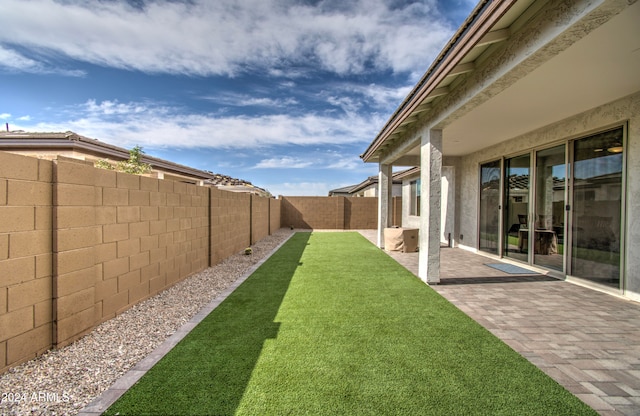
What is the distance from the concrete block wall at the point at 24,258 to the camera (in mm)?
2230

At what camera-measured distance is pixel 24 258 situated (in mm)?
2381

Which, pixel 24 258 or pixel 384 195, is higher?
pixel 384 195

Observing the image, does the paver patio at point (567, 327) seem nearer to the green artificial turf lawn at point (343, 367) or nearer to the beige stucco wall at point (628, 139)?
the green artificial turf lawn at point (343, 367)

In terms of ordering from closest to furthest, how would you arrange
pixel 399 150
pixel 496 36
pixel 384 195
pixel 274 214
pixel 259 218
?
pixel 496 36 < pixel 399 150 < pixel 384 195 < pixel 259 218 < pixel 274 214

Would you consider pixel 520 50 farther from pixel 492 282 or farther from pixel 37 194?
pixel 37 194

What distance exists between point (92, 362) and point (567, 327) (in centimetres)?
495

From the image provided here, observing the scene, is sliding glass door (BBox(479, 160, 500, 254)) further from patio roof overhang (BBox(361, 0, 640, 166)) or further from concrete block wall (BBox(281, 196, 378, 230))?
concrete block wall (BBox(281, 196, 378, 230))

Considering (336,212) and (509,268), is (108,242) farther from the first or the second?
(336,212)

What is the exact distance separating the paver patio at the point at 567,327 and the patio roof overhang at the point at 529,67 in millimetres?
2871

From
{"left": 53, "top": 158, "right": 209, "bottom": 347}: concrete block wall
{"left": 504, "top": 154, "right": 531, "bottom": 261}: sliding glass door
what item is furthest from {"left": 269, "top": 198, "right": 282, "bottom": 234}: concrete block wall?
{"left": 504, "top": 154, "right": 531, "bottom": 261}: sliding glass door

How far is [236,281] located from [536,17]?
5.51 m

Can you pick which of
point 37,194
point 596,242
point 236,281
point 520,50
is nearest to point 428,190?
point 520,50

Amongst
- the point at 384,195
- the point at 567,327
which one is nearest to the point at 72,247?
the point at 567,327

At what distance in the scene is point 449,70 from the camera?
3656mm
